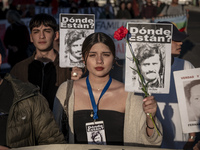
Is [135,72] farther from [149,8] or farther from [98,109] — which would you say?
[149,8]

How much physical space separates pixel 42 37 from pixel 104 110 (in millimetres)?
1504

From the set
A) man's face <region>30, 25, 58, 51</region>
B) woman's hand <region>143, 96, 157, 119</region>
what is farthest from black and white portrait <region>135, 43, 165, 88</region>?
man's face <region>30, 25, 58, 51</region>

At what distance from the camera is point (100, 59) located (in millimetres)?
3336

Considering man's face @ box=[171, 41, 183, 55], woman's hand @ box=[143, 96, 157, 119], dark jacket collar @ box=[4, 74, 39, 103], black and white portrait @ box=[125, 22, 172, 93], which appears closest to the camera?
dark jacket collar @ box=[4, 74, 39, 103]

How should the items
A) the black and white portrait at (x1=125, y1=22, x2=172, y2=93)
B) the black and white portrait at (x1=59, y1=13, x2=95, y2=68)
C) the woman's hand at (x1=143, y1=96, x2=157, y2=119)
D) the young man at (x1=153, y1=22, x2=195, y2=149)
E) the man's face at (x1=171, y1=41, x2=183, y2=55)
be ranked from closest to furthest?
the woman's hand at (x1=143, y1=96, x2=157, y2=119) → the black and white portrait at (x1=125, y1=22, x2=172, y2=93) → the young man at (x1=153, y1=22, x2=195, y2=149) → the man's face at (x1=171, y1=41, x2=183, y2=55) → the black and white portrait at (x1=59, y1=13, x2=95, y2=68)

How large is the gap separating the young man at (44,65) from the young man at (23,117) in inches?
60.0

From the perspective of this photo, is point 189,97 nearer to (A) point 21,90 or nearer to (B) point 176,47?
(B) point 176,47

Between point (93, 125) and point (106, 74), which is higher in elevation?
point (106, 74)

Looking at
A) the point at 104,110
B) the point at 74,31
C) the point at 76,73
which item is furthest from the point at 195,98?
the point at 74,31

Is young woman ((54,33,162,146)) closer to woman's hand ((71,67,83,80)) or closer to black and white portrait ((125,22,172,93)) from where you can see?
black and white portrait ((125,22,172,93))

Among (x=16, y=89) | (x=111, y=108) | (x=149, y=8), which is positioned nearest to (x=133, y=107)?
(x=111, y=108)

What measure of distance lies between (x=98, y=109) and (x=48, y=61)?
1.45m

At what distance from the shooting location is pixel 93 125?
3.33 m

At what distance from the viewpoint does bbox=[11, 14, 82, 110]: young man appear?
450 centimetres
